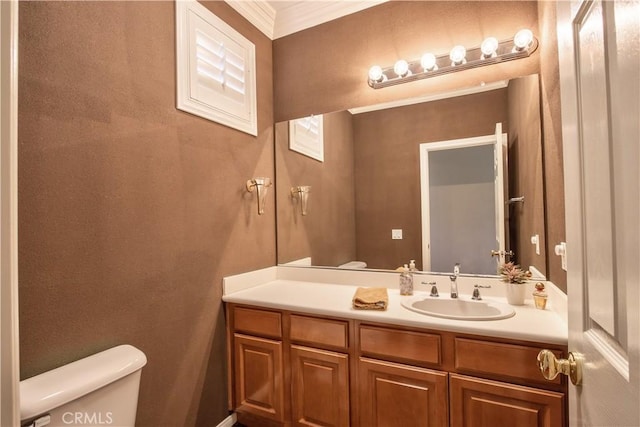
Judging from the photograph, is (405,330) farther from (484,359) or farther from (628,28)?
(628,28)

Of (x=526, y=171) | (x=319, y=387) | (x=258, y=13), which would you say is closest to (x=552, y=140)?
(x=526, y=171)

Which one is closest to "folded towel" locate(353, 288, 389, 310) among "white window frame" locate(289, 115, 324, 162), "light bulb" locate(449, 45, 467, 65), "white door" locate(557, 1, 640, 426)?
"white door" locate(557, 1, 640, 426)

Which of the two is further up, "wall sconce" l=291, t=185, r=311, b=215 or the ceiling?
the ceiling

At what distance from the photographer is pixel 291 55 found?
2379 millimetres

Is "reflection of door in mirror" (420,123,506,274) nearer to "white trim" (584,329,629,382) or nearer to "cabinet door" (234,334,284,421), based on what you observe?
"cabinet door" (234,334,284,421)

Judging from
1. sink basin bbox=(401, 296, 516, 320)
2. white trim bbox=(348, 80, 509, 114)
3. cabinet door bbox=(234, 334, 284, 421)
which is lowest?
cabinet door bbox=(234, 334, 284, 421)

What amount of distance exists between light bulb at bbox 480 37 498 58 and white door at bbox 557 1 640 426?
3.78 ft

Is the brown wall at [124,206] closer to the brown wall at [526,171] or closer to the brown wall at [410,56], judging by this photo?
the brown wall at [410,56]

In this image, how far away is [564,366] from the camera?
0.70 m

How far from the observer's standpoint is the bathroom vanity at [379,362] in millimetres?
1207

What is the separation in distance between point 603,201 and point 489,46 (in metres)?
1.60

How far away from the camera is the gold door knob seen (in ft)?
2.20

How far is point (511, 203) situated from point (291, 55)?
1.94 meters

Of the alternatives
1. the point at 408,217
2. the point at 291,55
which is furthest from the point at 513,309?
the point at 291,55
